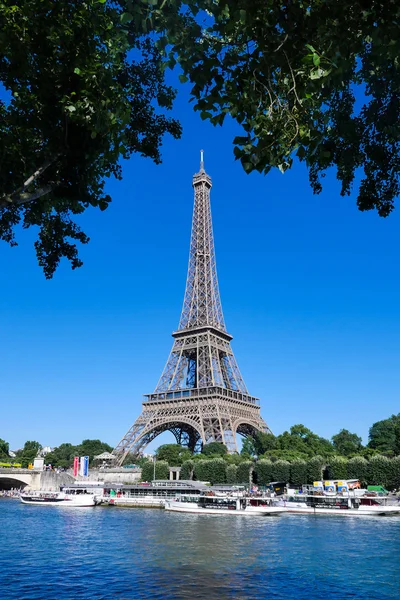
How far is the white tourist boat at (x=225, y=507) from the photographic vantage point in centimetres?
5447

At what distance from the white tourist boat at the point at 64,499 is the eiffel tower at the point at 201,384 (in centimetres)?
914

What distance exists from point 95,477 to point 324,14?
89.7 meters

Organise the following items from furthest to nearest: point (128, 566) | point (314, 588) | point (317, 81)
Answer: point (128, 566)
point (314, 588)
point (317, 81)

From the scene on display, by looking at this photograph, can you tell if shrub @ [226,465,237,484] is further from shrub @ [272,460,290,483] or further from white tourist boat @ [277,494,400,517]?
white tourist boat @ [277,494,400,517]

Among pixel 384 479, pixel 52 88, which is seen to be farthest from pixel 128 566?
pixel 384 479

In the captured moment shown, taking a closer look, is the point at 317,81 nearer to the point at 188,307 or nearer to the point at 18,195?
the point at 18,195

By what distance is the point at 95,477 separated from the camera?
8719cm

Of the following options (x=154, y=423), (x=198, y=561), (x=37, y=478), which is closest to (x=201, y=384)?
(x=154, y=423)

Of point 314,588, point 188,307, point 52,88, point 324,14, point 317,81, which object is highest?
point 188,307

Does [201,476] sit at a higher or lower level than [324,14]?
lower

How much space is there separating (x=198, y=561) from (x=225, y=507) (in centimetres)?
3348

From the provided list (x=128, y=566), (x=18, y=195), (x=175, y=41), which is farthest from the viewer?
(x=128, y=566)

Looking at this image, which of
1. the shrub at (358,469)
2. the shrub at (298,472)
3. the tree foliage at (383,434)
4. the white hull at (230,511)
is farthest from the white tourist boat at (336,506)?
the tree foliage at (383,434)

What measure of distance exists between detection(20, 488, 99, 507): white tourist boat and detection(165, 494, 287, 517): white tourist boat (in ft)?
39.4
